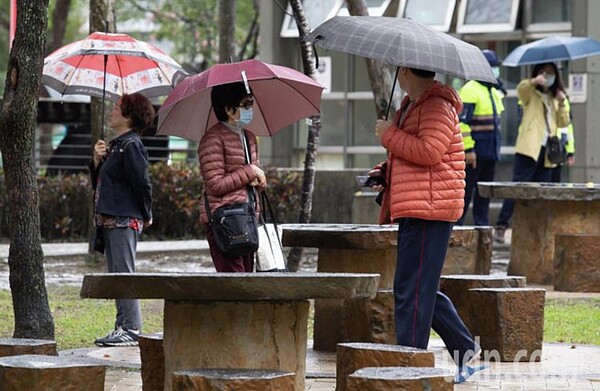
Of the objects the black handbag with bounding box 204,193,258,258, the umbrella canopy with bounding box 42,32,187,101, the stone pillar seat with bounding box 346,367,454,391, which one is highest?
the umbrella canopy with bounding box 42,32,187,101

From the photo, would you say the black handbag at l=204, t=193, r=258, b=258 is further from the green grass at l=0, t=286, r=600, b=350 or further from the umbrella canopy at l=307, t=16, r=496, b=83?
the green grass at l=0, t=286, r=600, b=350

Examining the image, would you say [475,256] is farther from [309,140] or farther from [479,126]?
[479,126]

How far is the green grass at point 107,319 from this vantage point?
11.2 metres

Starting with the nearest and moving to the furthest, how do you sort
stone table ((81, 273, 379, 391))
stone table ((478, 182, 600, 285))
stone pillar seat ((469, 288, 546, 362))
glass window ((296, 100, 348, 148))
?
stone table ((81, 273, 379, 391))
stone pillar seat ((469, 288, 546, 362))
stone table ((478, 182, 600, 285))
glass window ((296, 100, 348, 148))

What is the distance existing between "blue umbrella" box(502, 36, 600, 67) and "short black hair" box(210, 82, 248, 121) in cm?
854

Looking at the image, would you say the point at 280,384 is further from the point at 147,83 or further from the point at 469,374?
the point at 147,83

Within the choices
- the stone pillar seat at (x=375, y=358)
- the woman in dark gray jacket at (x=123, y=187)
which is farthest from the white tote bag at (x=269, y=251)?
the stone pillar seat at (x=375, y=358)

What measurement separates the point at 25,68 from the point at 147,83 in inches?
97.9

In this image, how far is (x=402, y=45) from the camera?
26.6 feet

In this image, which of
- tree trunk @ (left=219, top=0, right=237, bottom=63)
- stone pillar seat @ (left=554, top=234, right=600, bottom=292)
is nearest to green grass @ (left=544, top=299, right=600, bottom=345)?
stone pillar seat @ (left=554, top=234, right=600, bottom=292)

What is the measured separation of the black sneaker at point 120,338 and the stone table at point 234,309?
3.47 meters

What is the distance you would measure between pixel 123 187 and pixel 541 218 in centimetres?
575

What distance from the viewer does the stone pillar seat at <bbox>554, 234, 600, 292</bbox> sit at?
14.0 metres

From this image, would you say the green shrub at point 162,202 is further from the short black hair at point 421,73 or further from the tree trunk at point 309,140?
the short black hair at point 421,73
